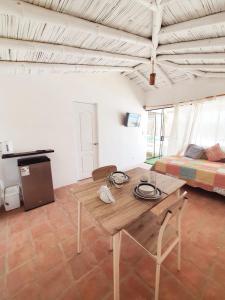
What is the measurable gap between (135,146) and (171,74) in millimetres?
2284

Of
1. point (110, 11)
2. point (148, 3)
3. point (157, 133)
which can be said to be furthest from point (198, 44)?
point (157, 133)

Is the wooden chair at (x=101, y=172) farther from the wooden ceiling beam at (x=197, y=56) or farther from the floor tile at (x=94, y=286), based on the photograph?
the wooden ceiling beam at (x=197, y=56)

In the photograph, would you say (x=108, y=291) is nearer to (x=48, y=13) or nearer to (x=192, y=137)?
(x=48, y=13)

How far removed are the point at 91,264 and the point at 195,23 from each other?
110 inches

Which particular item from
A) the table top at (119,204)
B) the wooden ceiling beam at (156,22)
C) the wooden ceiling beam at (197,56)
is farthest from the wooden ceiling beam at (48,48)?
the table top at (119,204)

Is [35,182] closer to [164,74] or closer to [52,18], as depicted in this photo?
[52,18]

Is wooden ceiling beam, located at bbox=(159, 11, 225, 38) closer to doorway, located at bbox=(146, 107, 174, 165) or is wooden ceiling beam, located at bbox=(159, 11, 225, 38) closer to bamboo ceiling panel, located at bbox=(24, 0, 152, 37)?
bamboo ceiling panel, located at bbox=(24, 0, 152, 37)

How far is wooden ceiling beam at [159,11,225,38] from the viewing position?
57.1 inches

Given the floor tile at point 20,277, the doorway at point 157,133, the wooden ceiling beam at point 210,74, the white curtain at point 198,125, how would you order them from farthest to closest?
the doorway at point 157,133, the white curtain at point 198,125, the wooden ceiling beam at point 210,74, the floor tile at point 20,277

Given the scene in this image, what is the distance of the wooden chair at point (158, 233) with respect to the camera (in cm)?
107

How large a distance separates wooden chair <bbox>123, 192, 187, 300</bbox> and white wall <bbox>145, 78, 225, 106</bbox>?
3481 millimetres

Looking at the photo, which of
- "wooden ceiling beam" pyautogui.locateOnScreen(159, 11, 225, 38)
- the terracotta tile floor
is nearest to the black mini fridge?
the terracotta tile floor

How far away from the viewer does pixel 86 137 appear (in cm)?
361

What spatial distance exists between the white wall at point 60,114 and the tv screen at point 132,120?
0.21 metres
